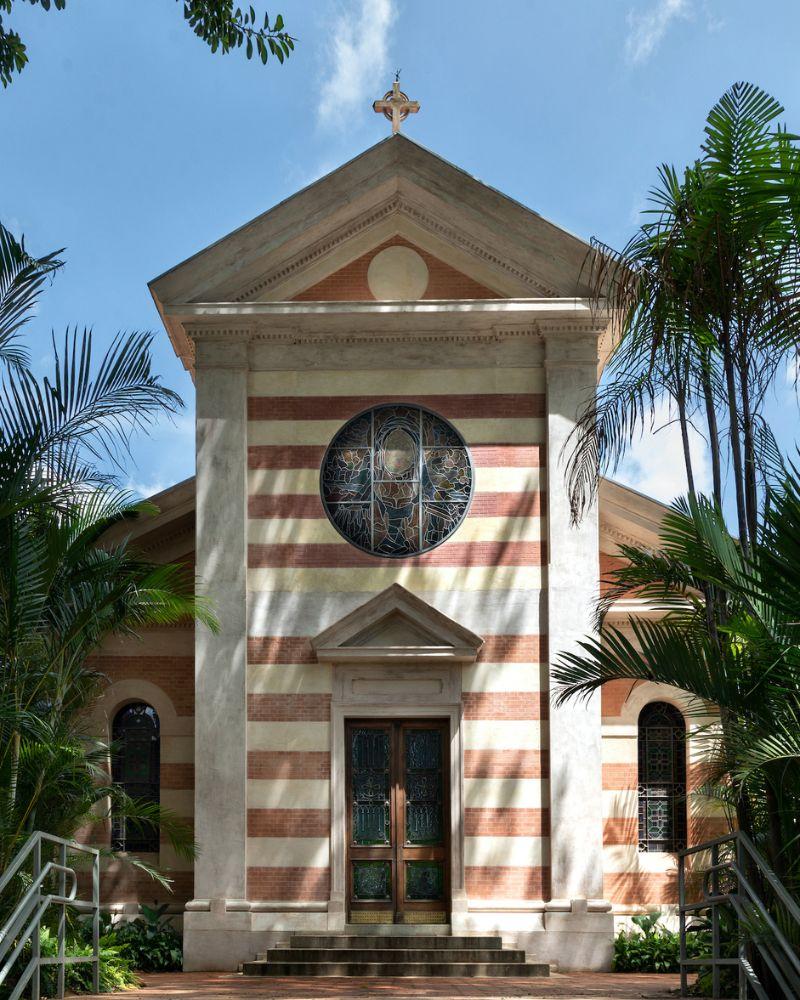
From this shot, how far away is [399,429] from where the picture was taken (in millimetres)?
16109

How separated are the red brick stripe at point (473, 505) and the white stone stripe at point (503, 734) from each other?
2.34 m

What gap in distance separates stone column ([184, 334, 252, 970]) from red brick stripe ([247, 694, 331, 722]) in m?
0.16

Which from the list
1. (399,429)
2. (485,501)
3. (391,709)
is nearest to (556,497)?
(485,501)

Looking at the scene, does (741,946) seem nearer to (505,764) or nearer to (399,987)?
(399,987)

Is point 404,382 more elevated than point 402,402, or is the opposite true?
point 404,382

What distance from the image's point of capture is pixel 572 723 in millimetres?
15289

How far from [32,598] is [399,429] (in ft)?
18.8

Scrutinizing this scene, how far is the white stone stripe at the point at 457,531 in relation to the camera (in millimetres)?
15836

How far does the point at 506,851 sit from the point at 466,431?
15.5ft

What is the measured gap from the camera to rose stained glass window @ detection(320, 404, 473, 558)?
625 inches

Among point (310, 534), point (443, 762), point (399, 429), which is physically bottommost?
point (443, 762)

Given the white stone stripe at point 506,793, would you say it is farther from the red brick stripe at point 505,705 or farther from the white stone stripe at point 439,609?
the white stone stripe at point 439,609

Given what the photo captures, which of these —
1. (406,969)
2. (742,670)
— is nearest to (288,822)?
(406,969)

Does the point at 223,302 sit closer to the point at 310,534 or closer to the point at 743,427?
the point at 310,534
